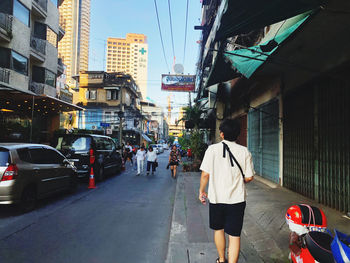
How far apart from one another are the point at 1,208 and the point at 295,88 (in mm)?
8375

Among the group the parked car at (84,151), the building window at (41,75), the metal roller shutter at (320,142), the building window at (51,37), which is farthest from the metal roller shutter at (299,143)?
the building window at (51,37)

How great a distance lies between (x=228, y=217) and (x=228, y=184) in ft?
1.23

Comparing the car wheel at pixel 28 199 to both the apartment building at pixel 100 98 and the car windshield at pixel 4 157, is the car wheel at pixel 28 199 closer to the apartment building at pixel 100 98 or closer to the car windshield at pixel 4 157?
the car windshield at pixel 4 157

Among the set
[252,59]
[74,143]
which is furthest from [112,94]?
[252,59]

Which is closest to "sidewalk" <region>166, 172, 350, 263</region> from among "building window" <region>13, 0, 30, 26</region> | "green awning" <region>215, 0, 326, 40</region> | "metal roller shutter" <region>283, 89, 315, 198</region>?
"metal roller shutter" <region>283, 89, 315, 198</region>

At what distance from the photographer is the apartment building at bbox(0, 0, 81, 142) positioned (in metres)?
13.3

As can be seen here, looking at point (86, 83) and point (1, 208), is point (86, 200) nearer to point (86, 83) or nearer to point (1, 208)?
point (1, 208)

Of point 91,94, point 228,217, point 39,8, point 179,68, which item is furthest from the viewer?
point 91,94

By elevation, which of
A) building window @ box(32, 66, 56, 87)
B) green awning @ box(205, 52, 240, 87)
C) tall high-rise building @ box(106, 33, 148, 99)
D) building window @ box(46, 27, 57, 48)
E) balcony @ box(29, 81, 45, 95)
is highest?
tall high-rise building @ box(106, 33, 148, 99)

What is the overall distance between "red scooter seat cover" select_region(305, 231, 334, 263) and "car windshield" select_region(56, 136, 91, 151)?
8972 millimetres

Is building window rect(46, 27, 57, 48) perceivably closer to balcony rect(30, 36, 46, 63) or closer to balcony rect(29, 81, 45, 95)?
balcony rect(30, 36, 46, 63)

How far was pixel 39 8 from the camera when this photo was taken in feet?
59.0

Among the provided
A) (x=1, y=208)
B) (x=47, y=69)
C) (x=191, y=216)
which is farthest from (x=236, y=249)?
(x=47, y=69)

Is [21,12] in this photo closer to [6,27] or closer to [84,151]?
[6,27]
